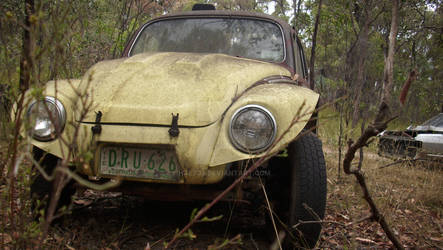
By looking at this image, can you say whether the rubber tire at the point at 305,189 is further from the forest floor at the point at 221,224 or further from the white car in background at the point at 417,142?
the white car in background at the point at 417,142

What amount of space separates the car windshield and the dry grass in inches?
58.6

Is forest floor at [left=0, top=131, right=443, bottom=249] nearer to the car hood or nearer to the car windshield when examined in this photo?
the car hood

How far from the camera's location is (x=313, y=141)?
242 centimetres

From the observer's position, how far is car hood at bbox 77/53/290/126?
221 cm

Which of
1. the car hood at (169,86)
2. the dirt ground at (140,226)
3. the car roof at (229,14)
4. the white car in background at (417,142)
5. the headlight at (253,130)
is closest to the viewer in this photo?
the headlight at (253,130)

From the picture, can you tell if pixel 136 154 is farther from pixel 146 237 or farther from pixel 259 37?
pixel 259 37

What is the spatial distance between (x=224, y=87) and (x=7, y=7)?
3731 millimetres

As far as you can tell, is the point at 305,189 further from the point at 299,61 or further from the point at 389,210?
the point at 299,61

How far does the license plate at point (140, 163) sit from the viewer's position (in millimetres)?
2125

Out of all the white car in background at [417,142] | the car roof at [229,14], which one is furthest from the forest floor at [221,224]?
the white car in background at [417,142]

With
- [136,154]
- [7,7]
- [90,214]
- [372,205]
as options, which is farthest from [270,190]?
[7,7]

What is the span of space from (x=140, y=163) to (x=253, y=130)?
677 millimetres

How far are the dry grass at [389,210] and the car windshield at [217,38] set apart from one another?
58.6 inches

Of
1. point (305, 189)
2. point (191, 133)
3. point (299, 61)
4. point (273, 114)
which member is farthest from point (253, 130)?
point (299, 61)
